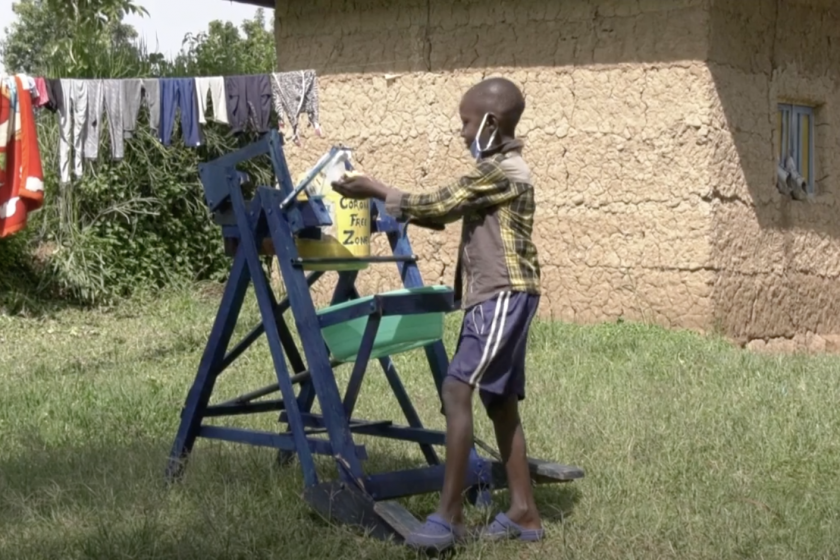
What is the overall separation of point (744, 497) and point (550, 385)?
93.0 inches

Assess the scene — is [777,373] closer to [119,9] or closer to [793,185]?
[793,185]

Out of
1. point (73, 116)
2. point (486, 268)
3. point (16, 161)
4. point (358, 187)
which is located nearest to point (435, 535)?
point (486, 268)

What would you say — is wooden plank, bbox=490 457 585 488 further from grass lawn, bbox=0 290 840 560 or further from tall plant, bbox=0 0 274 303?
tall plant, bbox=0 0 274 303

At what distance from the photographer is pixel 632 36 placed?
29.9 feet

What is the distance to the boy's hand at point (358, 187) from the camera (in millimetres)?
4297

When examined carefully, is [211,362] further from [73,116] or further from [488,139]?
[73,116]

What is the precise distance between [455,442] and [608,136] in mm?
5335

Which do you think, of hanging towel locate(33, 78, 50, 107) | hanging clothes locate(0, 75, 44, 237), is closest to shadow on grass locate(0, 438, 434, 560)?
hanging clothes locate(0, 75, 44, 237)

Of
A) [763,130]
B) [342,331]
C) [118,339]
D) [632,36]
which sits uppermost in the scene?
[632,36]

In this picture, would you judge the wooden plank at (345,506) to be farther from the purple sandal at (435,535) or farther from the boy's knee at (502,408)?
the boy's knee at (502,408)

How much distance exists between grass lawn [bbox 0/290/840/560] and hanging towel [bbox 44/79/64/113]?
176cm

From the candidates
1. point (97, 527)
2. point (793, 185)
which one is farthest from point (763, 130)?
point (97, 527)

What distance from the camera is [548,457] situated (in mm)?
5594

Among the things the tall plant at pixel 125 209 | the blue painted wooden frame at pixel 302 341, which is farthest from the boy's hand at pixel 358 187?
the tall plant at pixel 125 209
